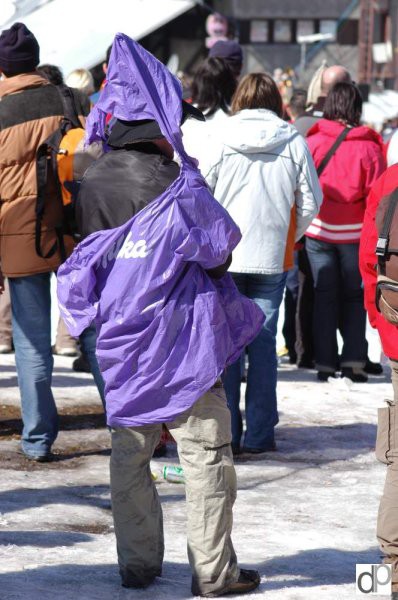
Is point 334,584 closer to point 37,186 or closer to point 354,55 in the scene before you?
point 37,186

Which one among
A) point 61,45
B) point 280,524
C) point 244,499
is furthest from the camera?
point 61,45

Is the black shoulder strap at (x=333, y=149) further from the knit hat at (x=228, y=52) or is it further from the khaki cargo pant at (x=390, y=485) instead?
the khaki cargo pant at (x=390, y=485)

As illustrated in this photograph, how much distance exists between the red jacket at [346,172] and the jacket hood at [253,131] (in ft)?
5.88

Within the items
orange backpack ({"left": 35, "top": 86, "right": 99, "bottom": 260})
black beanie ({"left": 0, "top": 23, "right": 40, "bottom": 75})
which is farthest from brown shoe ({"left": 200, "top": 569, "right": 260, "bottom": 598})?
black beanie ({"left": 0, "top": 23, "right": 40, "bottom": 75})

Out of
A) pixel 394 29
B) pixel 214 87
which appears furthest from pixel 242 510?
pixel 394 29

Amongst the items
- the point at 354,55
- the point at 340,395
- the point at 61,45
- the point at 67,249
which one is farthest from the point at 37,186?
the point at 354,55

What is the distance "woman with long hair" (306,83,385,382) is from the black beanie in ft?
8.92

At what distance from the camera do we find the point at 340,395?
889cm

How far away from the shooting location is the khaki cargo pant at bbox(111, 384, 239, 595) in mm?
4762

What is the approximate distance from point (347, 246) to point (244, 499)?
3.11m

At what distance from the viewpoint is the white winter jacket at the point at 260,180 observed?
7102 millimetres

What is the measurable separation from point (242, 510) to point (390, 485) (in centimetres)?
126

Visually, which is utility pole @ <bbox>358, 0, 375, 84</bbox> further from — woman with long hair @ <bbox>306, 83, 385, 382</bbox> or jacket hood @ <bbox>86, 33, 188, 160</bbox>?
jacket hood @ <bbox>86, 33, 188, 160</bbox>

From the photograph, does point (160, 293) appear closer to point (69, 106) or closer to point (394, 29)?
point (69, 106)
